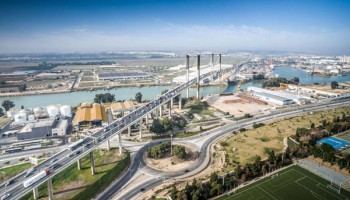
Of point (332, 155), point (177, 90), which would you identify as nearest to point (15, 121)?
point (177, 90)

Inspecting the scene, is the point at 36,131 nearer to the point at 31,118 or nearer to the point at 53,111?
the point at 31,118

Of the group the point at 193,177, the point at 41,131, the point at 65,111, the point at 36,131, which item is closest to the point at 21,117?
the point at 65,111

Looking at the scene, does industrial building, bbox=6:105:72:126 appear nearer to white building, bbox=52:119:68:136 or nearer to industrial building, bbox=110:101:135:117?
white building, bbox=52:119:68:136

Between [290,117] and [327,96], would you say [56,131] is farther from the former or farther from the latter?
[327,96]

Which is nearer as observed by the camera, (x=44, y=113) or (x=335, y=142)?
(x=335, y=142)

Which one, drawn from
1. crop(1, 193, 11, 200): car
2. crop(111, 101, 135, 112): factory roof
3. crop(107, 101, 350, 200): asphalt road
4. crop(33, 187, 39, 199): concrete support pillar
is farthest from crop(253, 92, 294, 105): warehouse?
crop(1, 193, 11, 200): car

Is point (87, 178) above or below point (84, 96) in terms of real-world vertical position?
below
